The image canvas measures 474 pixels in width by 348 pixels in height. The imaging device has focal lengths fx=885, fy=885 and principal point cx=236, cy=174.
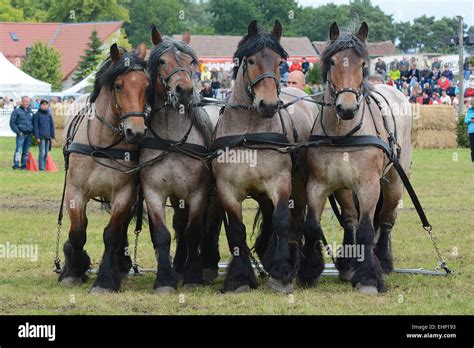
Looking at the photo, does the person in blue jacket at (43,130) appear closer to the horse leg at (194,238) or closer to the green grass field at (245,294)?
the green grass field at (245,294)

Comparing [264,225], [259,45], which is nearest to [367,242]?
[264,225]

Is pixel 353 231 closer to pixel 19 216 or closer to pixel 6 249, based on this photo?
pixel 6 249

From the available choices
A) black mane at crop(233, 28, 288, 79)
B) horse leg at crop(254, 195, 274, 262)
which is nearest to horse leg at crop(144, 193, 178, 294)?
horse leg at crop(254, 195, 274, 262)

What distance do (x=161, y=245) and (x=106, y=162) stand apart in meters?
0.99

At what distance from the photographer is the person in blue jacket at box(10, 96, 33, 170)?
78.9ft

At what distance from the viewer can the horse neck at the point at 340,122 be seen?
8.69 meters

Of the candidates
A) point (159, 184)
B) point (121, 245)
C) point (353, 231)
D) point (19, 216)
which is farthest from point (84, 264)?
point (19, 216)

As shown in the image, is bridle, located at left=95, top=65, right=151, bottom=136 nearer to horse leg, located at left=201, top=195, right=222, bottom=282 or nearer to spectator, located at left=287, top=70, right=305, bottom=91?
horse leg, located at left=201, top=195, right=222, bottom=282

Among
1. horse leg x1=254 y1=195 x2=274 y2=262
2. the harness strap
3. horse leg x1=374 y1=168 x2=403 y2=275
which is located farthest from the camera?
horse leg x1=374 y1=168 x2=403 y2=275

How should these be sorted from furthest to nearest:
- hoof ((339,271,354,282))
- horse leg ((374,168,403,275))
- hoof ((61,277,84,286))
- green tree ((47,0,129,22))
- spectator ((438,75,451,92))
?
1. green tree ((47,0,129,22))
2. spectator ((438,75,451,92))
3. horse leg ((374,168,403,275))
4. hoof ((339,271,354,282))
5. hoof ((61,277,84,286))

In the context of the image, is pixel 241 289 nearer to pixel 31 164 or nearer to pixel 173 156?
pixel 173 156

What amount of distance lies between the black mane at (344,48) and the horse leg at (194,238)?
178 centimetres

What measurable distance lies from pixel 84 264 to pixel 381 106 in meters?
3.64

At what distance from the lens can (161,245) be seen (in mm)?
8664
